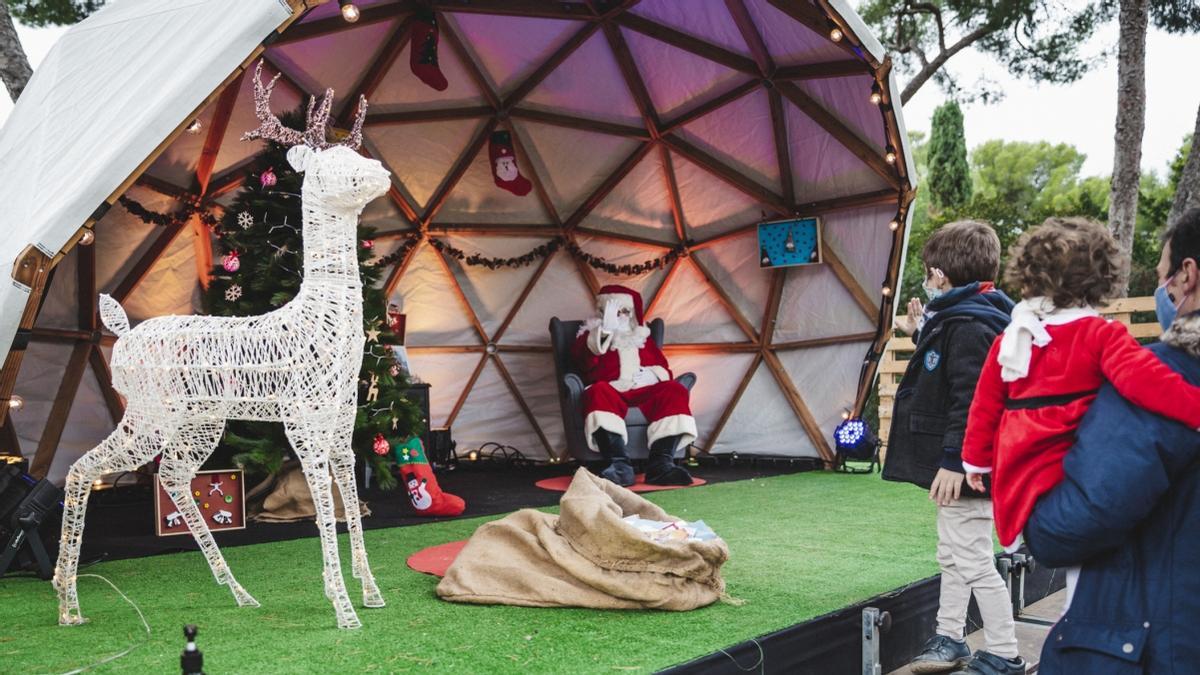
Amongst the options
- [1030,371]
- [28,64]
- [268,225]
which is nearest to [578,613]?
[1030,371]

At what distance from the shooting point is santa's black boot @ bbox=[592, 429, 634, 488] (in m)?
7.41

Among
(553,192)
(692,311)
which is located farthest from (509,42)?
(692,311)

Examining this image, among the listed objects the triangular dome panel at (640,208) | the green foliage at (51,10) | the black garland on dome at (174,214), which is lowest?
the black garland on dome at (174,214)

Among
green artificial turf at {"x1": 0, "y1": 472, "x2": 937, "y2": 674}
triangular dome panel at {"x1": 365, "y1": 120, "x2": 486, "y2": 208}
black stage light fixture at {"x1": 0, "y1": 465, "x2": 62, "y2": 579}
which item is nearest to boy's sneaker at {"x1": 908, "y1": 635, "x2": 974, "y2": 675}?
green artificial turf at {"x1": 0, "y1": 472, "x2": 937, "y2": 674}

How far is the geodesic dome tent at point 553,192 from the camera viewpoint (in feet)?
22.1

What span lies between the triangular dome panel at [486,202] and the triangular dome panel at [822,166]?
8.59 feet

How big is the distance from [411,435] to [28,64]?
501 cm

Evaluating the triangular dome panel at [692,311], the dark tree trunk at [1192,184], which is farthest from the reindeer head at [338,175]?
the dark tree trunk at [1192,184]

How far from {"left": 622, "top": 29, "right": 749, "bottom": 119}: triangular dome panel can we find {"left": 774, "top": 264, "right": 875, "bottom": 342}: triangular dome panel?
1968 mm

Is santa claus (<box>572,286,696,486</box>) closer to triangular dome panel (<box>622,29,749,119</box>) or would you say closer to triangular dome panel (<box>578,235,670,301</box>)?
triangular dome panel (<box>578,235,670,301</box>)

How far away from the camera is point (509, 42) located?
7.93 m

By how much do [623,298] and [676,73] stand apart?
2.05 m

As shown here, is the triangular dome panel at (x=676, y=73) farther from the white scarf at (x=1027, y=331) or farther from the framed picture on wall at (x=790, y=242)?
the white scarf at (x=1027, y=331)

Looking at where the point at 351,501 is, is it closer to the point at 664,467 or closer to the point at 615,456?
the point at 615,456
